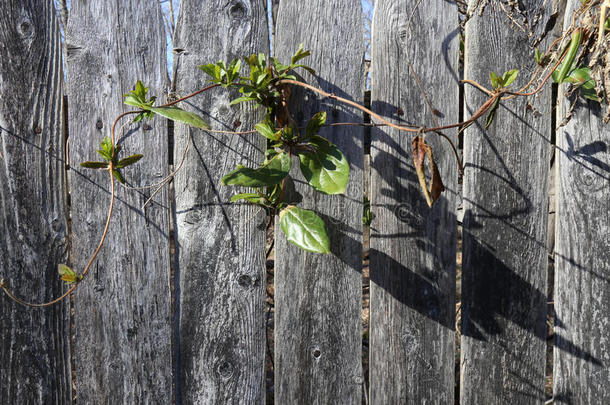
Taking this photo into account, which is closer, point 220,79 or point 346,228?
point 220,79

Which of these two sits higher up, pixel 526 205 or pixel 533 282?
pixel 526 205

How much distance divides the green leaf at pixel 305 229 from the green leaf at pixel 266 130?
0.24m

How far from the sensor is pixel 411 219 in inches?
65.7

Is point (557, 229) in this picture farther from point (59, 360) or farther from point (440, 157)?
point (59, 360)

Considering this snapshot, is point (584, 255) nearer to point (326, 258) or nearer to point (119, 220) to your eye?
point (326, 258)

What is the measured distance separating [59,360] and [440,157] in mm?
1556

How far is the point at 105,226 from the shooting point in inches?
63.6

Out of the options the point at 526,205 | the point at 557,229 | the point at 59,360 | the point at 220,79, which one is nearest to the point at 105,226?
the point at 59,360

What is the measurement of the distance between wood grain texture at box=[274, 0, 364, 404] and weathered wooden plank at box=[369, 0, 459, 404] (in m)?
0.07

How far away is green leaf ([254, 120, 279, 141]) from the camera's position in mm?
1504

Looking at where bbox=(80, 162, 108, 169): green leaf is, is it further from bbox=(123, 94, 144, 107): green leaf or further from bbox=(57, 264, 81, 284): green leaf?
bbox=(57, 264, 81, 284): green leaf

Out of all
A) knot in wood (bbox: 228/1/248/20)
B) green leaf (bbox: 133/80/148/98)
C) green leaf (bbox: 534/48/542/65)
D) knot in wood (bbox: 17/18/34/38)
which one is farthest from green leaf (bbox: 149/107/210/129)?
green leaf (bbox: 534/48/542/65)

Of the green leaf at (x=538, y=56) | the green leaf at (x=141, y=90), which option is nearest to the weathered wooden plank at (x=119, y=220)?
the green leaf at (x=141, y=90)

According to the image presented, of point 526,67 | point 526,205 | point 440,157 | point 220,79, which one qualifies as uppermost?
point 526,67
